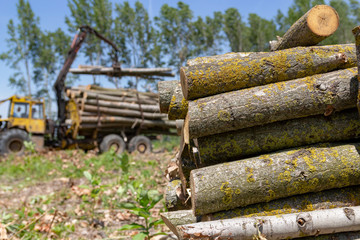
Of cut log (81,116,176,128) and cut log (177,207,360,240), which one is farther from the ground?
cut log (81,116,176,128)

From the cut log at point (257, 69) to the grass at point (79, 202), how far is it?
4.94ft

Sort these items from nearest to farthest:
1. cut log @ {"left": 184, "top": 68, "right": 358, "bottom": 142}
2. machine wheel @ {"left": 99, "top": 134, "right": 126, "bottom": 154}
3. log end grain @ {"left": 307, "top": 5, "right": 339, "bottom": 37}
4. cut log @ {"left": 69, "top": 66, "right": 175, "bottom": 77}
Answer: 1. cut log @ {"left": 184, "top": 68, "right": 358, "bottom": 142}
2. log end grain @ {"left": 307, "top": 5, "right": 339, "bottom": 37}
3. machine wheel @ {"left": 99, "top": 134, "right": 126, "bottom": 154}
4. cut log @ {"left": 69, "top": 66, "right": 175, "bottom": 77}

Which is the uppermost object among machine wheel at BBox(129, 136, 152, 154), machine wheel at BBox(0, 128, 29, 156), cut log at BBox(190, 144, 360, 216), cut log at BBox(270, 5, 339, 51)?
cut log at BBox(270, 5, 339, 51)

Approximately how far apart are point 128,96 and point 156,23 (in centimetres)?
2328

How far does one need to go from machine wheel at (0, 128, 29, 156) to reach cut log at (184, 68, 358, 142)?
11.3 m

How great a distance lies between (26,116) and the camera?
506 inches

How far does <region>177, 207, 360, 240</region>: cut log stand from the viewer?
2430mm

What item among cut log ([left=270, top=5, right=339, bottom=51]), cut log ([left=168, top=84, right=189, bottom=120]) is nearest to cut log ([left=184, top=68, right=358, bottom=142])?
cut log ([left=168, top=84, right=189, bottom=120])

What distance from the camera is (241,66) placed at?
9.67 ft

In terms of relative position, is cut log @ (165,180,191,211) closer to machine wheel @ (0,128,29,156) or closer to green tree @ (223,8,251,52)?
machine wheel @ (0,128,29,156)

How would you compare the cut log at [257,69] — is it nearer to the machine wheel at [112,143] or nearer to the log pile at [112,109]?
the log pile at [112,109]

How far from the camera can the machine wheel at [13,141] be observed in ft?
39.3

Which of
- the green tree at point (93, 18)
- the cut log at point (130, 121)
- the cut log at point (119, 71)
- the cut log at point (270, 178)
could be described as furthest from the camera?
the green tree at point (93, 18)

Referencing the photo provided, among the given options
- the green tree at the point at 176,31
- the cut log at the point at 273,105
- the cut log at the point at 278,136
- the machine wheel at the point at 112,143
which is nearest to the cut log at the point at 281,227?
the cut log at the point at 278,136
